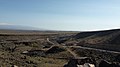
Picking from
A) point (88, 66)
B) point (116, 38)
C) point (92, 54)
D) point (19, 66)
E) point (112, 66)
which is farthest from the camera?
point (116, 38)

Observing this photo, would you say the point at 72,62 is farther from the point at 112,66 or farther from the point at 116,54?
the point at 116,54

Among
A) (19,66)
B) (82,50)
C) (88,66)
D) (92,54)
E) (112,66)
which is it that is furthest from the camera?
(82,50)

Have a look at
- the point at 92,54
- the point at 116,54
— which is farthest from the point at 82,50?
the point at 116,54

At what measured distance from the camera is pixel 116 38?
84312 millimetres

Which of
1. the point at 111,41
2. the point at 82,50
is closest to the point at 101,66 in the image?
the point at 82,50

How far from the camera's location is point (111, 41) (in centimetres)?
8444

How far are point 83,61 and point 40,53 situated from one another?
27.7 metres

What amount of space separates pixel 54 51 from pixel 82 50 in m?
8.24

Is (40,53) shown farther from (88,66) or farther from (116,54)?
(88,66)

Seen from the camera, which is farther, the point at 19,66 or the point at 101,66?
the point at 19,66

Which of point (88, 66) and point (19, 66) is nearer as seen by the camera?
point (88, 66)

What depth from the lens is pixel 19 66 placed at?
4478 cm

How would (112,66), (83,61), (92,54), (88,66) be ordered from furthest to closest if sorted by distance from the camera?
(92,54), (83,61), (112,66), (88,66)

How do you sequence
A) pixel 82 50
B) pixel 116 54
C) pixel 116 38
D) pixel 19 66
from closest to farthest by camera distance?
pixel 19 66
pixel 116 54
pixel 82 50
pixel 116 38
